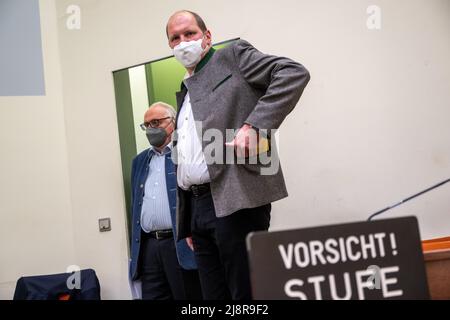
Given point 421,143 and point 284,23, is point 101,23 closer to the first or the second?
point 284,23

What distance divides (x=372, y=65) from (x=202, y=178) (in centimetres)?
121

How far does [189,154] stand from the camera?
4.14ft

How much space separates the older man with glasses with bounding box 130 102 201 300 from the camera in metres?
2.00

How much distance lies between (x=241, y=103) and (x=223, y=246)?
39 centimetres

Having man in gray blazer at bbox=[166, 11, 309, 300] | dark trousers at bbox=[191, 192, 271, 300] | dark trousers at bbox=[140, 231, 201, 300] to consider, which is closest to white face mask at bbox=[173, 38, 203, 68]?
man in gray blazer at bbox=[166, 11, 309, 300]

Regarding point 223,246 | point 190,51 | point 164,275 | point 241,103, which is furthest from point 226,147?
point 164,275

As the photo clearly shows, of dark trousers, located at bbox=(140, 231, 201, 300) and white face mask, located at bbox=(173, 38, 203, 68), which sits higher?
white face mask, located at bbox=(173, 38, 203, 68)

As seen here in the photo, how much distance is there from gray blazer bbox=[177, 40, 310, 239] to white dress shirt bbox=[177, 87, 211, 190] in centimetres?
4

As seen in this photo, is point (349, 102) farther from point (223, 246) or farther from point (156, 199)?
point (223, 246)

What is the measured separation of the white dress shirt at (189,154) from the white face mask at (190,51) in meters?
0.12

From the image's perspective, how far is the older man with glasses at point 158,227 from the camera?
78.9 inches

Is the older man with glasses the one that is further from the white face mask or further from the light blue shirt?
the white face mask

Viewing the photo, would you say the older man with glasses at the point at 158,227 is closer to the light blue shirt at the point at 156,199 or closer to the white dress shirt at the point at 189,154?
the light blue shirt at the point at 156,199

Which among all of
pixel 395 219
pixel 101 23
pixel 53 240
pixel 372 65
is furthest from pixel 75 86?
pixel 395 219
